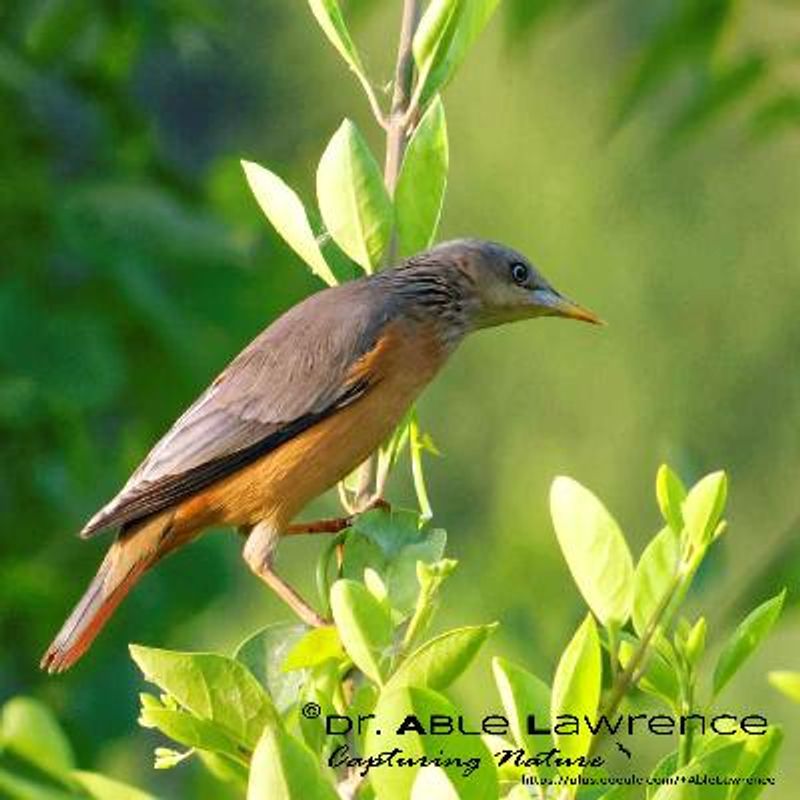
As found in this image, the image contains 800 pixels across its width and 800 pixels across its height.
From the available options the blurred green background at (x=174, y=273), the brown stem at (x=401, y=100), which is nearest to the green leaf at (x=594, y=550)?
the brown stem at (x=401, y=100)

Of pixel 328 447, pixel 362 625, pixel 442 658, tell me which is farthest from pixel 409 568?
pixel 328 447

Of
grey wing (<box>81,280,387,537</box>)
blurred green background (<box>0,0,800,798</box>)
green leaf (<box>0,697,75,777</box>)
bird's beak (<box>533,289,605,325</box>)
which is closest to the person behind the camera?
green leaf (<box>0,697,75,777</box>)

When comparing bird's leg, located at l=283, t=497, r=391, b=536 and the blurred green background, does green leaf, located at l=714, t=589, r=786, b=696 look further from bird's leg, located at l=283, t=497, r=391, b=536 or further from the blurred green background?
bird's leg, located at l=283, t=497, r=391, b=536

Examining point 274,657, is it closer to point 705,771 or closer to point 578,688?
point 578,688

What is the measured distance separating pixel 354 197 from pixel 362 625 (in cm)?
75

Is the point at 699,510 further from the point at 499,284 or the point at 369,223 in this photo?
the point at 499,284

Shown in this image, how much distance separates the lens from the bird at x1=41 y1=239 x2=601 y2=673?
3.84 metres

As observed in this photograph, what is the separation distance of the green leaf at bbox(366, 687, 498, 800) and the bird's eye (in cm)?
222

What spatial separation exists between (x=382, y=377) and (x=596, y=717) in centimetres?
172

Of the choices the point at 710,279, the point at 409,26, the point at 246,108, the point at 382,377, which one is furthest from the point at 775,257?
the point at 409,26

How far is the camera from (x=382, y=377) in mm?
3977

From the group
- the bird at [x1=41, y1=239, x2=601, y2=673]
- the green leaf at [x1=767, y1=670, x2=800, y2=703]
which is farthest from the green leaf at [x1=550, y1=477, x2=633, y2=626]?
the bird at [x1=41, y1=239, x2=601, y2=673]

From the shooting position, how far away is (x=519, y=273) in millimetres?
4406

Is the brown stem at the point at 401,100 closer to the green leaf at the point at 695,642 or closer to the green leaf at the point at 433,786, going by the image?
the green leaf at the point at 695,642
